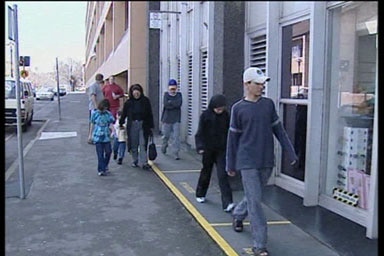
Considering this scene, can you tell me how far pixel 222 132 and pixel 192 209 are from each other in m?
1.07

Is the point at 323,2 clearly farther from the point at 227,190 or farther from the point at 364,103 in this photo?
the point at 227,190

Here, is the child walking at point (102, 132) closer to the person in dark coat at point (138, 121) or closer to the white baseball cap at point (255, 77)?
the person in dark coat at point (138, 121)

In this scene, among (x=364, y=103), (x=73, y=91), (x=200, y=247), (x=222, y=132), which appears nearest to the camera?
(x=200, y=247)

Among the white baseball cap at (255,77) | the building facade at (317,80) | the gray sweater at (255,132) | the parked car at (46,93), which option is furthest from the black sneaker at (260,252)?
the parked car at (46,93)

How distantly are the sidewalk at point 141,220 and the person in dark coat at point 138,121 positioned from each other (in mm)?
323

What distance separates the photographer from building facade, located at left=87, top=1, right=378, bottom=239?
5.68 m

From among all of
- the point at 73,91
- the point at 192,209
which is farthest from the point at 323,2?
the point at 73,91

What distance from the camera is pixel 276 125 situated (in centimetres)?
473

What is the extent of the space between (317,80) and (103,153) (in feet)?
13.8

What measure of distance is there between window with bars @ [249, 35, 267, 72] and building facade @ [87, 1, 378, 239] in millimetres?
16

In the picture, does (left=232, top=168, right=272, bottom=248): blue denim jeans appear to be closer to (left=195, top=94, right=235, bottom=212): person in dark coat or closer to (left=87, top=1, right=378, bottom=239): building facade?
(left=87, top=1, right=378, bottom=239): building facade

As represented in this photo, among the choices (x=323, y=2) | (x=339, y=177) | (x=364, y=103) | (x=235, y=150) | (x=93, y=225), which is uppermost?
(x=323, y=2)

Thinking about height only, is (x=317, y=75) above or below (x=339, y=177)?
above

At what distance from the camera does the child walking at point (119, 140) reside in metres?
9.68
